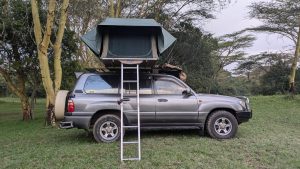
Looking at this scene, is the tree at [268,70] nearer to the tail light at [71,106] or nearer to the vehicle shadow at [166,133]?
the vehicle shadow at [166,133]

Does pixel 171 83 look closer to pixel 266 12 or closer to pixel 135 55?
pixel 135 55

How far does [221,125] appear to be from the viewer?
29.6 ft

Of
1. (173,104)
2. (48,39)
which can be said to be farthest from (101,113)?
(48,39)

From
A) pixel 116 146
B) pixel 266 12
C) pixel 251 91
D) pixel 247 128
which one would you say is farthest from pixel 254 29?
pixel 116 146

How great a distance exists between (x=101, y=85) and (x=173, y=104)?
1666 millimetres

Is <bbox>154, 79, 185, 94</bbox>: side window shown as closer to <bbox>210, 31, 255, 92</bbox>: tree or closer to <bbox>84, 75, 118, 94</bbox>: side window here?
<bbox>84, 75, 118, 94</bbox>: side window

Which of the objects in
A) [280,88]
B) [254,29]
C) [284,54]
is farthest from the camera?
[284,54]

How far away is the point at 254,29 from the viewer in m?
27.8

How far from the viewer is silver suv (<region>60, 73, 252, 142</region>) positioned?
8.49 meters

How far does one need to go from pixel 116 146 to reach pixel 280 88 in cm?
2702

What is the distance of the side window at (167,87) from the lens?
9.04 meters

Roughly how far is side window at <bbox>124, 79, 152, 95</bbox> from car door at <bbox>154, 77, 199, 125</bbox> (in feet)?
0.53

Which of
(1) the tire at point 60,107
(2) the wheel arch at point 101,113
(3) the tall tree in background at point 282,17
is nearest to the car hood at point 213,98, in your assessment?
(2) the wheel arch at point 101,113

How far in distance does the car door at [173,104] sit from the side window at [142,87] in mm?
162
